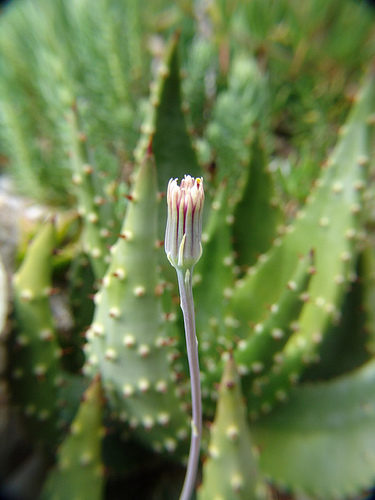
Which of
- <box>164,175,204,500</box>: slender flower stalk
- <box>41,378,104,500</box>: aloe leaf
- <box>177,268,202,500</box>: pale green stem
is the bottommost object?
<box>41,378,104,500</box>: aloe leaf

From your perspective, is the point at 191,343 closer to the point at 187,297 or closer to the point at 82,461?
the point at 187,297

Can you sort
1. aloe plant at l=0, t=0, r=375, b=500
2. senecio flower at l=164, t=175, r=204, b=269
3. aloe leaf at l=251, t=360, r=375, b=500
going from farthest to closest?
aloe leaf at l=251, t=360, r=375, b=500
aloe plant at l=0, t=0, r=375, b=500
senecio flower at l=164, t=175, r=204, b=269

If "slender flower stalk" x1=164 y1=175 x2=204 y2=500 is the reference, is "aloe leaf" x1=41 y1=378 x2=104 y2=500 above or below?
below

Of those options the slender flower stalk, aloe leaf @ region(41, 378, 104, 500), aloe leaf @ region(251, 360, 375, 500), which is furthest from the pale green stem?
aloe leaf @ region(251, 360, 375, 500)

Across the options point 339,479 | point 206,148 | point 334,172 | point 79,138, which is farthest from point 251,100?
point 339,479

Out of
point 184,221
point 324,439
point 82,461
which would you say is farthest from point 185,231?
point 324,439

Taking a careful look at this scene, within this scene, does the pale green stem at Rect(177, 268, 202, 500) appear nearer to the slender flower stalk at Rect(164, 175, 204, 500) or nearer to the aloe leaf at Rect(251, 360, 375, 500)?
the slender flower stalk at Rect(164, 175, 204, 500)

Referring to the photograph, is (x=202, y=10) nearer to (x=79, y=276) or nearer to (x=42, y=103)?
(x=42, y=103)

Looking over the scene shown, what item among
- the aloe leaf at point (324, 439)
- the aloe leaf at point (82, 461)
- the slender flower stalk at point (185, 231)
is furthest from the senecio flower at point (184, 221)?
the aloe leaf at point (324, 439)
